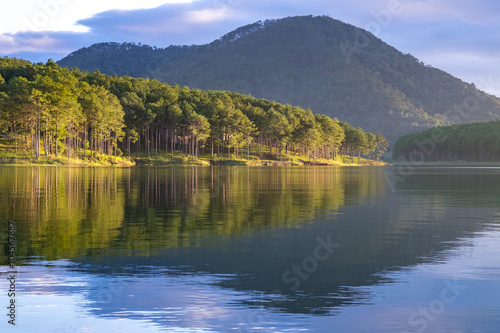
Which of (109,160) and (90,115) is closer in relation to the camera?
(90,115)

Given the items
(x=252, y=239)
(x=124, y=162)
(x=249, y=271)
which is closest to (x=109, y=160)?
(x=124, y=162)

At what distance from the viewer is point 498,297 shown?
15.2 metres

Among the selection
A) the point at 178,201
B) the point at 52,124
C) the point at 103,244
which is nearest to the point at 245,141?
the point at 52,124

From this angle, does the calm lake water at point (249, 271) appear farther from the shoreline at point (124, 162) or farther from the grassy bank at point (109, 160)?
the grassy bank at point (109, 160)

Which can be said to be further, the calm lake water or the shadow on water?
the shadow on water

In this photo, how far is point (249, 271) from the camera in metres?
18.1

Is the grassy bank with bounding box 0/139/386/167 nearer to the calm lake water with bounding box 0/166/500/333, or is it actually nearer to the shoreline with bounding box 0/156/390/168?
the shoreline with bounding box 0/156/390/168

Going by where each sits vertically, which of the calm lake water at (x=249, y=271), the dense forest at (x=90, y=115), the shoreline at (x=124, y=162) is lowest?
the calm lake water at (x=249, y=271)

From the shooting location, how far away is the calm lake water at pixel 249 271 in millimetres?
13188

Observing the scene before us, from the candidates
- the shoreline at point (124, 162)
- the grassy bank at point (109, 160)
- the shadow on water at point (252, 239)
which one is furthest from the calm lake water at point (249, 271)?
the grassy bank at point (109, 160)

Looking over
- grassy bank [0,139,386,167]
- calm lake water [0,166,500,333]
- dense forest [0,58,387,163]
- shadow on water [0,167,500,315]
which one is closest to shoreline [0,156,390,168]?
grassy bank [0,139,386,167]

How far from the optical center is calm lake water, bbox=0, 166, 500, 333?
13188mm

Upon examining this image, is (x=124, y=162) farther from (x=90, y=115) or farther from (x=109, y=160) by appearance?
(x=90, y=115)

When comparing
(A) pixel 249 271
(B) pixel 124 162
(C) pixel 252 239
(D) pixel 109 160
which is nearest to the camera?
(A) pixel 249 271
